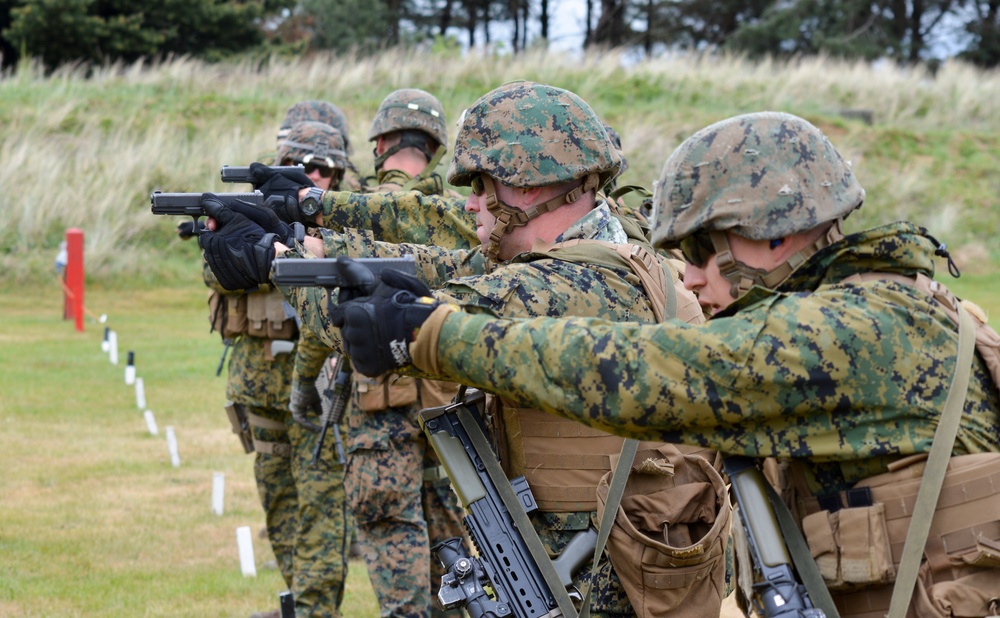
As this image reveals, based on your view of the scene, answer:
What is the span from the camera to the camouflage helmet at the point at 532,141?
3.30 meters

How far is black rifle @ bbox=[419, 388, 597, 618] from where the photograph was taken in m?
3.13

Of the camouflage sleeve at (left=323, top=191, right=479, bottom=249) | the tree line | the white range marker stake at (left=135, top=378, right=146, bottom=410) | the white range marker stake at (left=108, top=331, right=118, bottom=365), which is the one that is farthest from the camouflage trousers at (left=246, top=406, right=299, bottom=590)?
the tree line

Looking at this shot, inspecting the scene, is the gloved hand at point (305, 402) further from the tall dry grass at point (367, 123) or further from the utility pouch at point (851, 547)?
the tall dry grass at point (367, 123)

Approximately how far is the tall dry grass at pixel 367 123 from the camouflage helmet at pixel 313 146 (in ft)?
39.0

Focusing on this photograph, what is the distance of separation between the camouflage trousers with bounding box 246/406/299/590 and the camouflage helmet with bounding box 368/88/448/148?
67.5 inches

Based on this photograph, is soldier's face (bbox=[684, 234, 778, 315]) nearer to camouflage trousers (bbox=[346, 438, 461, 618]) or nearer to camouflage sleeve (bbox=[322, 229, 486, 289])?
camouflage sleeve (bbox=[322, 229, 486, 289])

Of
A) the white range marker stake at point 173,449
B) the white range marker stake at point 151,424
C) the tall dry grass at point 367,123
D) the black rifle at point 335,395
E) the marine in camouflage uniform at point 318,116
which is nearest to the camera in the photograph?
the black rifle at point 335,395

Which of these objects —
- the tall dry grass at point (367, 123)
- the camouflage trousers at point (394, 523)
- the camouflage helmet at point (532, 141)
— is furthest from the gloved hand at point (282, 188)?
the tall dry grass at point (367, 123)

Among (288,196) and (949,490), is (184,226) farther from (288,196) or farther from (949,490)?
(949,490)

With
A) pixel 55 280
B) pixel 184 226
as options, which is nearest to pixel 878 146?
pixel 55 280

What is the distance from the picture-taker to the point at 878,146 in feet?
71.4

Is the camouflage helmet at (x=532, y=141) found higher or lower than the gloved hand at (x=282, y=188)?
higher

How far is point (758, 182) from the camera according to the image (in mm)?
2561

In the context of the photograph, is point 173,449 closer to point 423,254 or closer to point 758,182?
point 423,254
